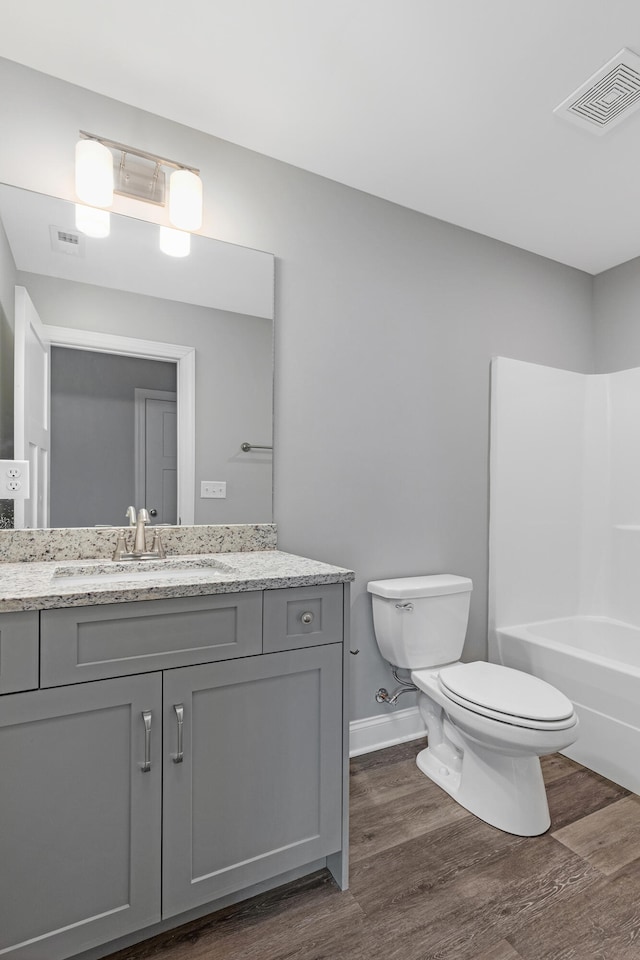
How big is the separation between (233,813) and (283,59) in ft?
7.03

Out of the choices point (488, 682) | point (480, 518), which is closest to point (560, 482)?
point (480, 518)

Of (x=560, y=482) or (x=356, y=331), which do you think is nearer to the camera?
(x=356, y=331)

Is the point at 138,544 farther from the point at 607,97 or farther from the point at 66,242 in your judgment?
the point at 607,97

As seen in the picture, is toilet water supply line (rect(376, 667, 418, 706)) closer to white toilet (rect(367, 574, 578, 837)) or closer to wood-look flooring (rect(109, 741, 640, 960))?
white toilet (rect(367, 574, 578, 837))

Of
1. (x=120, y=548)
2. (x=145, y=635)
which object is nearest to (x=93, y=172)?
(x=120, y=548)

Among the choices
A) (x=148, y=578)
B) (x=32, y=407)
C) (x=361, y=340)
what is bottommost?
(x=148, y=578)

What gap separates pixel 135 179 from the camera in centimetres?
174

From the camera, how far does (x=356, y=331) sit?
220cm

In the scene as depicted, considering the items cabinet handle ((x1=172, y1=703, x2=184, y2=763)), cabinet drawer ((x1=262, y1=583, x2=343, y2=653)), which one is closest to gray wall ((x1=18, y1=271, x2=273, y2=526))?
cabinet drawer ((x1=262, y1=583, x2=343, y2=653))

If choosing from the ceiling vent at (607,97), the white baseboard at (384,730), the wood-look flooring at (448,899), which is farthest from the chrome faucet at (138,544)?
the ceiling vent at (607,97)

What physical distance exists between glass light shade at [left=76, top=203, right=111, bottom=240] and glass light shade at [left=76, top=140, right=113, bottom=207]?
4cm

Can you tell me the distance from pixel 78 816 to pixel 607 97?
8.35ft

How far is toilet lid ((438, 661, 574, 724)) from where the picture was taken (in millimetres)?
1624

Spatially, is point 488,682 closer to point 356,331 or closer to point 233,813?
point 233,813
